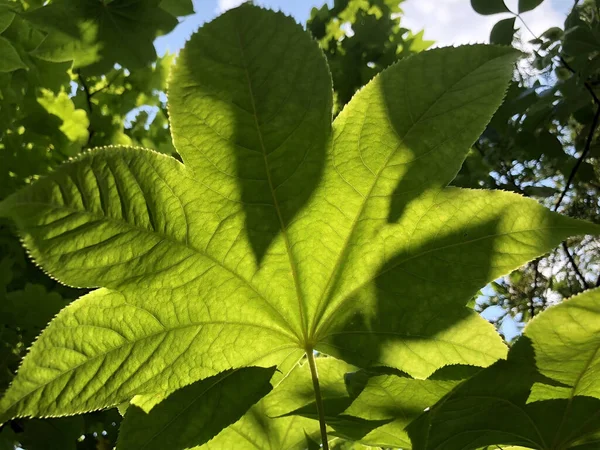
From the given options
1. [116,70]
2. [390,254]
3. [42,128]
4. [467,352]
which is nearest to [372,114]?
[390,254]

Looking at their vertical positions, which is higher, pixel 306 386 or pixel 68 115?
pixel 68 115

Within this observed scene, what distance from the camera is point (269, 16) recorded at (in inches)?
21.2

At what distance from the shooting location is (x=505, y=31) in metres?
1.64

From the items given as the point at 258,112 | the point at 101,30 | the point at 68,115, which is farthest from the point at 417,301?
the point at 68,115

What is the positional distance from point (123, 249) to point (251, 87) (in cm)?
20

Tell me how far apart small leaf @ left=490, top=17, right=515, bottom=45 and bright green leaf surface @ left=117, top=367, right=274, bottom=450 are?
1.37 meters

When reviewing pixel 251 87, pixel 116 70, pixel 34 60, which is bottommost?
pixel 251 87

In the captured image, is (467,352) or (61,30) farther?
(61,30)

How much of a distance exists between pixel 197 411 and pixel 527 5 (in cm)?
148

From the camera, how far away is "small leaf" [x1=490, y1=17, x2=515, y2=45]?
5.37 ft

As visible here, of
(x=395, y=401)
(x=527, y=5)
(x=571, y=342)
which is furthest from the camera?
(x=527, y=5)

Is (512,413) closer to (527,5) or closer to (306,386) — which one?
(306,386)

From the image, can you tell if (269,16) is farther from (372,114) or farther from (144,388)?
(144,388)

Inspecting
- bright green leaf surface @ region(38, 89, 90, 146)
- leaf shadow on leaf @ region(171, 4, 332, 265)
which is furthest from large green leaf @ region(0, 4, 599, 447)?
bright green leaf surface @ region(38, 89, 90, 146)
